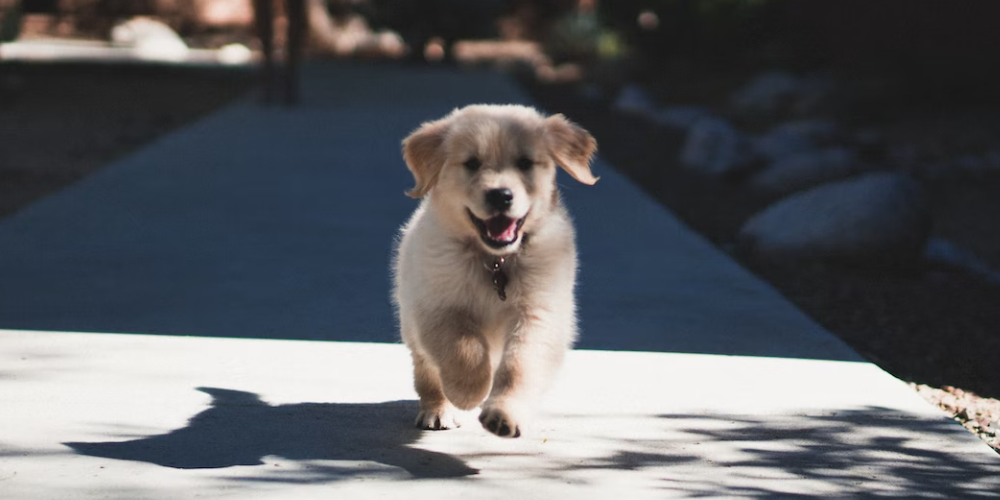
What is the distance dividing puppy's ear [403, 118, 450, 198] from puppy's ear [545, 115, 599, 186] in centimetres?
38

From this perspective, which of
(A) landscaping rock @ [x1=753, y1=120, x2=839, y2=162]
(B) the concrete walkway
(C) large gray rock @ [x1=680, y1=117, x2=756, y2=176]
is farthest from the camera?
(A) landscaping rock @ [x1=753, y1=120, x2=839, y2=162]

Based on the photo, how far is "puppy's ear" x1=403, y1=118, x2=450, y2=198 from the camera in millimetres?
4965

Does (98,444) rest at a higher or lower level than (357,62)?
lower

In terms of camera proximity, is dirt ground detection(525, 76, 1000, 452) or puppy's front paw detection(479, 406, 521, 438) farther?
dirt ground detection(525, 76, 1000, 452)

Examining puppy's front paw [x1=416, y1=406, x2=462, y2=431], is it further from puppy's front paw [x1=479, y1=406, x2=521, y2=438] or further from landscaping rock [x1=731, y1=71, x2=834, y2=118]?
landscaping rock [x1=731, y1=71, x2=834, y2=118]

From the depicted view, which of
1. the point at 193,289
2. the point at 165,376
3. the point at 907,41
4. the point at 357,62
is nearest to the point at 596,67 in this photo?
the point at 357,62

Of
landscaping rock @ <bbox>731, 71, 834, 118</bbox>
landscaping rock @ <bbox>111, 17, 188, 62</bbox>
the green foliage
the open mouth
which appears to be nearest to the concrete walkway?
the open mouth

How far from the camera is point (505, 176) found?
4.73m

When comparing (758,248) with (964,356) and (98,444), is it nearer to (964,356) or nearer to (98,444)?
(964,356)

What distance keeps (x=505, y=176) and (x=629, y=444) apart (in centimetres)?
105

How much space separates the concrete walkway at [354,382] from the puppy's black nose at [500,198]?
0.86 meters

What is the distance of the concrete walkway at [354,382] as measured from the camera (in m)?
4.58

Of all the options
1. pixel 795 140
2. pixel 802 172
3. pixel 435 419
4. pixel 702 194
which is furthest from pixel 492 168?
pixel 795 140

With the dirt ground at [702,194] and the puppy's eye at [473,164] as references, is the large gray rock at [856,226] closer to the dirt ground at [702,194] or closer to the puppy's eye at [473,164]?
the dirt ground at [702,194]
